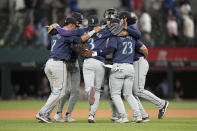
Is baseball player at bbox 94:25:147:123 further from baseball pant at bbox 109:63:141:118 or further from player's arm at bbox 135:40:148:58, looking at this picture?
player's arm at bbox 135:40:148:58

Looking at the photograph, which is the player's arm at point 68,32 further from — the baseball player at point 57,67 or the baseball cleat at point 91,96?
the baseball cleat at point 91,96

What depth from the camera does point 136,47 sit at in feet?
42.5

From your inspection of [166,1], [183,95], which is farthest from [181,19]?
[183,95]

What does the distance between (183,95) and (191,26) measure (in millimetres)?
3649

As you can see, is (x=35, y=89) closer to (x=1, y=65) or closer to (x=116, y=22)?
(x=1, y=65)

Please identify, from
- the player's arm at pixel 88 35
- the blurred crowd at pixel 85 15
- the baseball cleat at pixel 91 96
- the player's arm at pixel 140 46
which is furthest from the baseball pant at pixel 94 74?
the blurred crowd at pixel 85 15

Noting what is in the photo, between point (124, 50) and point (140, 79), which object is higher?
point (124, 50)

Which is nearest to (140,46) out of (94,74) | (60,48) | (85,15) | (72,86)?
(94,74)

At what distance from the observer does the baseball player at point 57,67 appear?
12602 millimetres

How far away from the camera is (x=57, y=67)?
41.7ft

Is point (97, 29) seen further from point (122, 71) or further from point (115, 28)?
point (122, 71)

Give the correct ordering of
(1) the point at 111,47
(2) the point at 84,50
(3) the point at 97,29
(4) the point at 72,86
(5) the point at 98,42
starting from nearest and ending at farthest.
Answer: (1) the point at 111,47, (3) the point at 97,29, (2) the point at 84,50, (5) the point at 98,42, (4) the point at 72,86

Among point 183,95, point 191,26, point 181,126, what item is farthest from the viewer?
point 183,95

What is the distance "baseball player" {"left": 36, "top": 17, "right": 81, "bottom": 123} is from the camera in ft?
41.3
